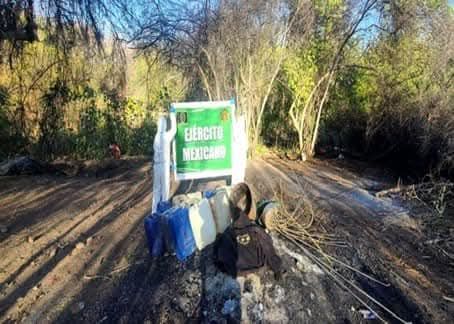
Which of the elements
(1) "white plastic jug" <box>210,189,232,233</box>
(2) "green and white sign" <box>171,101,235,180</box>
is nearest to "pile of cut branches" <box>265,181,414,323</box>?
(1) "white plastic jug" <box>210,189,232,233</box>

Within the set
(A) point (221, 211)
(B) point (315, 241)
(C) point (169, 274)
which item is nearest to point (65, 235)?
(C) point (169, 274)

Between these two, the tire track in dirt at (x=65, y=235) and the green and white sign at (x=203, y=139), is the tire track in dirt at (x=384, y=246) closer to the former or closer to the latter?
the green and white sign at (x=203, y=139)

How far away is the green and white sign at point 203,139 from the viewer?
10.5ft

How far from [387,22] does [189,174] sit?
6045 millimetres

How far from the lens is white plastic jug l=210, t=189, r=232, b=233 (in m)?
2.81

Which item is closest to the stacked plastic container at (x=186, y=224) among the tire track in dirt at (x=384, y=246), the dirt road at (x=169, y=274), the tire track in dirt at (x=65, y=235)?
the dirt road at (x=169, y=274)

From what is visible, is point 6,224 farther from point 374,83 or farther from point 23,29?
point 374,83

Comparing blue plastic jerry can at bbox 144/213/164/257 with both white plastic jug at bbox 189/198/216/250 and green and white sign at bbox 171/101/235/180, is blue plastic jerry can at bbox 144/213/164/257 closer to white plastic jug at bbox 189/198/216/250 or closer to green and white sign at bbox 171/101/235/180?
white plastic jug at bbox 189/198/216/250

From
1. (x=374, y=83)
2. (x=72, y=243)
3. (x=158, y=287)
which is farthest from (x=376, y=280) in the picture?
(x=374, y=83)

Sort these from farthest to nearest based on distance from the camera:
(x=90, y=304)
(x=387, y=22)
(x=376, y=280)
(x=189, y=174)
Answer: (x=387, y=22)
(x=189, y=174)
(x=376, y=280)
(x=90, y=304)

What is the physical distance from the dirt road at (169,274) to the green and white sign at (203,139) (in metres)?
0.83

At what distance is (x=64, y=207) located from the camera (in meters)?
3.91

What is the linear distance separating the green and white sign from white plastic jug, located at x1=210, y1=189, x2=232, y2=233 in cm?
55

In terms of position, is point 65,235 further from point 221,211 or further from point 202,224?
point 221,211
